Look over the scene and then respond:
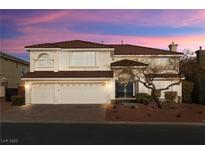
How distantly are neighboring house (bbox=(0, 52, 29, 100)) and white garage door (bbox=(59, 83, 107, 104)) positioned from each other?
30.5 ft

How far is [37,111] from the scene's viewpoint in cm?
2944

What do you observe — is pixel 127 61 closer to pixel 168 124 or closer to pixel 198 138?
pixel 168 124

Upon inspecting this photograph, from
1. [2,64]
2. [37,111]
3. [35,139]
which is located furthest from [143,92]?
[35,139]

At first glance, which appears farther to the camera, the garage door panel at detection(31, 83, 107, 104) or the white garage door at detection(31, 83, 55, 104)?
the white garage door at detection(31, 83, 55, 104)

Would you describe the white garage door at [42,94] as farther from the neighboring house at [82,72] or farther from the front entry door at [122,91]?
the front entry door at [122,91]

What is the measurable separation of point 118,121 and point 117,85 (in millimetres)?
12741

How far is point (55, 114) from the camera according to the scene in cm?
2755

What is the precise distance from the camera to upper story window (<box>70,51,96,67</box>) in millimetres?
36219

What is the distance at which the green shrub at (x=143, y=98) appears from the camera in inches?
1325

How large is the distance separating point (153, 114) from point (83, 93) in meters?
9.62

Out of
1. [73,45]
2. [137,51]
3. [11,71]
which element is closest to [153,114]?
[73,45]

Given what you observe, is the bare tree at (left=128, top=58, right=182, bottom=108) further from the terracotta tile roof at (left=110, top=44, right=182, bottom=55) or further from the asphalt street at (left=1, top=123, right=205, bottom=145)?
the asphalt street at (left=1, top=123, right=205, bottom=145)

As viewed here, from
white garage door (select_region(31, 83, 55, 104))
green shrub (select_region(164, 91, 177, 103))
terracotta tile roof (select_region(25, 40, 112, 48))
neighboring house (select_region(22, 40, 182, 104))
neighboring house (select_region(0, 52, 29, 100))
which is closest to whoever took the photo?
neighboring house (select_region(22, 40, 182, 104))

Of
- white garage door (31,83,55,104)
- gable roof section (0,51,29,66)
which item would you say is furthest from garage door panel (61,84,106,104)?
gable roof section (0,51,29,66)
